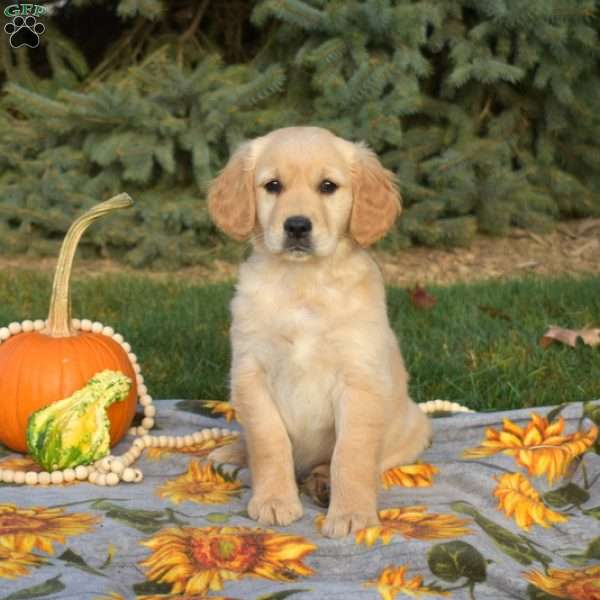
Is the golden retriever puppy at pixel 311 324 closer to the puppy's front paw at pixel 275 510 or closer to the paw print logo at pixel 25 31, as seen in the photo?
the puppy's front paw at pixel 275 510

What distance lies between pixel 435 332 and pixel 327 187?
1.64m

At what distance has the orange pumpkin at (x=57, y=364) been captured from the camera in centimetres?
288

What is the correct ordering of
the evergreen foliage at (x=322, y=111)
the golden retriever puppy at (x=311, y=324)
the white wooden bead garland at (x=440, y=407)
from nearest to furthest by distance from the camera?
1. the golden retriever puppy at (x=311, y=324)
2. the white wooden bead garland at (x=440, y=407)
3. the evergreen foliage at (x=322, y=111)

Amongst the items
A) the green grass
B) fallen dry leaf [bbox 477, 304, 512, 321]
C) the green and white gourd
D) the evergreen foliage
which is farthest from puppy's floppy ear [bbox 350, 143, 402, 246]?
the evergreen foliage

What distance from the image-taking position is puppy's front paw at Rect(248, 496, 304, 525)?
2451mm

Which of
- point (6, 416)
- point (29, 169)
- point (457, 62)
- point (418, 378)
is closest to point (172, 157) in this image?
point (29, 169)

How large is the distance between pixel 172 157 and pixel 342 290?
3.47 meters

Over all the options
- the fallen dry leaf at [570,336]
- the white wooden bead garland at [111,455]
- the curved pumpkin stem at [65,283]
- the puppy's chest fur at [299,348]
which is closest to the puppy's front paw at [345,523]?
the puppy's chest fur at [299,348]

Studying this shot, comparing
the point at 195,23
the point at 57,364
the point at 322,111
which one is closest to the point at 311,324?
the point at 57,364

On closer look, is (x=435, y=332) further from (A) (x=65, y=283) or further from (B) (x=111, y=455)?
(A) (x=65, y=283)

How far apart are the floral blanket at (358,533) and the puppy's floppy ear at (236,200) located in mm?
720

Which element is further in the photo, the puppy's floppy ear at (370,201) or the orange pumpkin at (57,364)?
the orange pumpkin at (57,364)

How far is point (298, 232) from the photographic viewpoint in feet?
8.48

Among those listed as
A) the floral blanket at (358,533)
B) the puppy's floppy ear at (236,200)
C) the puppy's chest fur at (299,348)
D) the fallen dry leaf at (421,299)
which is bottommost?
the floral blanket at (358,533)
